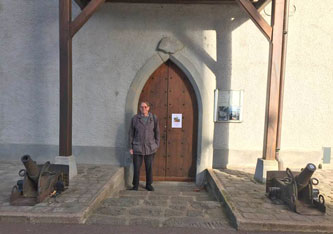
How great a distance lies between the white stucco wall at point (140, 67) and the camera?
5.59 m

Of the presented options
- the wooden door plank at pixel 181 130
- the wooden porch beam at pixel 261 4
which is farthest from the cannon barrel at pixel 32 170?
the wooden porch beam at pixel 261 4

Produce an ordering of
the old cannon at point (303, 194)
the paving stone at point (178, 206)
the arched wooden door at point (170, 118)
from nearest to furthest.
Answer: the old cannon at point (303, 194) → the paving stone at point (178, 206) → the arched wooden door at point (170, 118)

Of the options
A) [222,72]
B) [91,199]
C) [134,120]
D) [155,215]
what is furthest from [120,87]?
[155,215]

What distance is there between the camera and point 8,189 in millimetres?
4086

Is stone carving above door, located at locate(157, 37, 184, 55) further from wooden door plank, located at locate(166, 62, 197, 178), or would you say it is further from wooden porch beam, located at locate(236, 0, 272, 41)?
wooden porch beam, located at locate(236, 0, 272, 41)

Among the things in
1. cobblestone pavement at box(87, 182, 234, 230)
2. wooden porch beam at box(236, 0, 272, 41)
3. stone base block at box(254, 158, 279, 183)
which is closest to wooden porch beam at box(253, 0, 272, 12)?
wooden porch beam at box(236, 0, 272, 41)

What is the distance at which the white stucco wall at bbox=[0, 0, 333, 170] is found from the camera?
220 inches

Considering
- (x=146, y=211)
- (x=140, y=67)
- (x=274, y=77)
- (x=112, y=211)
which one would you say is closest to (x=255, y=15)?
(x=274, y=77)

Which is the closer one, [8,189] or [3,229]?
[3,229]

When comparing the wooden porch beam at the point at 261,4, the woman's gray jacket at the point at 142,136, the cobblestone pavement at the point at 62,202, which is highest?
the wooden porch beam at the point at 261,4

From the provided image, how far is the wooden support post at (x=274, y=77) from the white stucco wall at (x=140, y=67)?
3.50 ft

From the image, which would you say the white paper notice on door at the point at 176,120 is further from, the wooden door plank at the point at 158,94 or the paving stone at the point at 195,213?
the paving stone at the point at 195,213

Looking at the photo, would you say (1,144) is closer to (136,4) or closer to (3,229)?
(3,229)

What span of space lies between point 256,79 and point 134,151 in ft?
10.3
